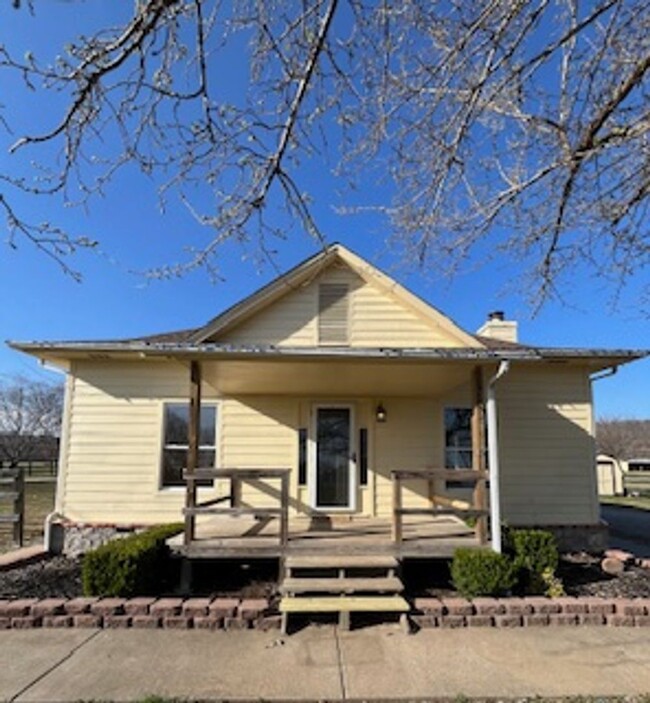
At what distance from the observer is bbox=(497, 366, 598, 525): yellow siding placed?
29.6 ft

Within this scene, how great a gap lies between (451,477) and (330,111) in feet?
14.7

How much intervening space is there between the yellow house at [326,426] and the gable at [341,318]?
0.08ft

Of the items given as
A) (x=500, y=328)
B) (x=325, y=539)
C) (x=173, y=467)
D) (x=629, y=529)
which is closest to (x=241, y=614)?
(x=325, y=539)

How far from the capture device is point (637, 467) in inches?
2071

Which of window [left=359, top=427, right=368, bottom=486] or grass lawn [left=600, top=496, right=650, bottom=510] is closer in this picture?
window [left=359, top=427, right=368, bottom=486]

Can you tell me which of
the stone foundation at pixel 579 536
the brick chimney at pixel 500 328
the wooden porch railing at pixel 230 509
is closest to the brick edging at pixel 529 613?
the wooden porch railing at pixel 230 509

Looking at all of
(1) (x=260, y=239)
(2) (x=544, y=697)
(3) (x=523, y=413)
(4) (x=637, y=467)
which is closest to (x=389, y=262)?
(1) (x=260, y=239)

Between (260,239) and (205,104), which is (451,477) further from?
(205,104)

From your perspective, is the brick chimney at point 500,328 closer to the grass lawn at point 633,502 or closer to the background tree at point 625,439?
the grass lawn at point 633,502

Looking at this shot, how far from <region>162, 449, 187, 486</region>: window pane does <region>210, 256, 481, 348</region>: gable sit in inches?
91.2

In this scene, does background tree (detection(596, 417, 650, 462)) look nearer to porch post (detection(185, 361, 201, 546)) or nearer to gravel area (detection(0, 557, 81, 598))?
porch post (detection(185, 361, 201, 546))

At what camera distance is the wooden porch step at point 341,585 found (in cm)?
541

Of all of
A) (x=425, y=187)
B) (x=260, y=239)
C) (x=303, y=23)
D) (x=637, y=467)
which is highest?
(x=303, y=23)

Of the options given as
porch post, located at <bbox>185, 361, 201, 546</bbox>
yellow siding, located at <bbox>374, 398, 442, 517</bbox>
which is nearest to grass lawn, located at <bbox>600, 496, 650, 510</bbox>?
yellow siding, located at <bbox>374, 398, 442, 517</bbox>
